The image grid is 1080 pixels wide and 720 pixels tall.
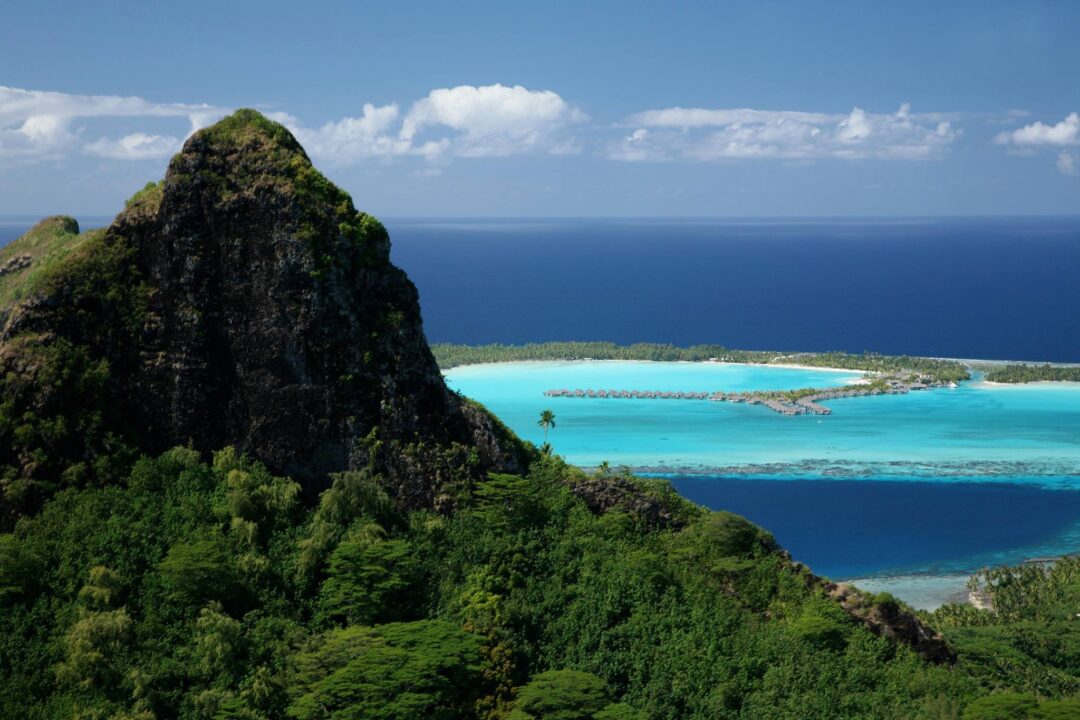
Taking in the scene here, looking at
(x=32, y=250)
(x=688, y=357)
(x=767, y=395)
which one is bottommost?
(x=767, y=395)

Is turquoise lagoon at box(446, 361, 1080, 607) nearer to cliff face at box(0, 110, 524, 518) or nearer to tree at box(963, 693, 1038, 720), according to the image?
tree at box(963, 693, 1038, 720)

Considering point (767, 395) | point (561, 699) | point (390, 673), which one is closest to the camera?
point (390, 673)

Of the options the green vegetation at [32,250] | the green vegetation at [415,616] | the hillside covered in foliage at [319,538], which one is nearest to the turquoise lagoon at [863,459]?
the green vegetation at [415,616]

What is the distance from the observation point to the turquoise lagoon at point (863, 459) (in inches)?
2901

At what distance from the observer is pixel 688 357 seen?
145 meters

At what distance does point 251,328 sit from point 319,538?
7.79 m

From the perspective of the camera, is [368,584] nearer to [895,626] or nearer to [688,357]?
[895,626]

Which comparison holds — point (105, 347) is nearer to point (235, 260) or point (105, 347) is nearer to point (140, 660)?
point (235, 260)

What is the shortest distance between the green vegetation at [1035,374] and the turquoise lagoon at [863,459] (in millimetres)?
2643

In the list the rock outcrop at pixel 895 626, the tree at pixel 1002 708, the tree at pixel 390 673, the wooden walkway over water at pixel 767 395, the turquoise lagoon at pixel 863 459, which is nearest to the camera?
the tree at pixel 390 673

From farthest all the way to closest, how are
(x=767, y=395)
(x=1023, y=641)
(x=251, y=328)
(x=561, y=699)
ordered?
(x=767, y=395) < (x=1023, y=641) < (x=251, y=328) < (x=561, y=699)

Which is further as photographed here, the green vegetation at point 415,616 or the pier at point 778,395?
the pier at point 778,395

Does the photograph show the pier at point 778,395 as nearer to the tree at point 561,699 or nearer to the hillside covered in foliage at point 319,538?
the hillside covered in foliage at point 319,538

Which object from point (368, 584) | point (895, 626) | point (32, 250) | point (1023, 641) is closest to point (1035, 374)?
point (1023, 641)
